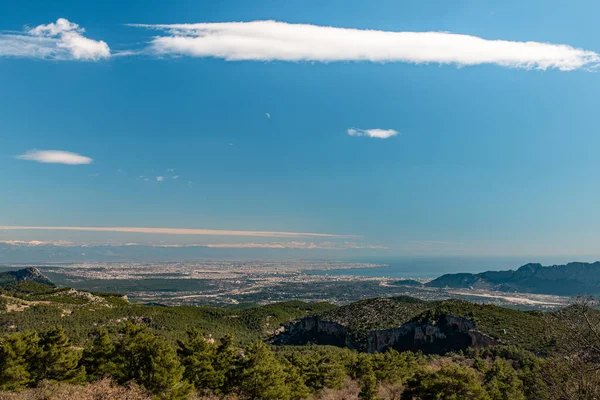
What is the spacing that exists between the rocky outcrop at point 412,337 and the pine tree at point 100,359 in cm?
6800

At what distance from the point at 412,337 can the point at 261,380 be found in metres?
65.8

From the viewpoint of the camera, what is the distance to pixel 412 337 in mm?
90125

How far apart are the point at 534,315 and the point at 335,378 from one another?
6988 cm

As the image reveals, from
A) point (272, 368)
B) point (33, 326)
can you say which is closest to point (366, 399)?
point (272, 368)

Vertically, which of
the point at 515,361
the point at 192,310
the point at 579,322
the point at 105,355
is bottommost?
the point at 192,310

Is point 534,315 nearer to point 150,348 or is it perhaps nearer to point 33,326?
point 150,348

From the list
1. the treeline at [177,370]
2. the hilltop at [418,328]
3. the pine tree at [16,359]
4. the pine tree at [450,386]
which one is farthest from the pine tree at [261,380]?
the hilltop at [418,328]

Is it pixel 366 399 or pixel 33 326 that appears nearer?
pixel 366 399

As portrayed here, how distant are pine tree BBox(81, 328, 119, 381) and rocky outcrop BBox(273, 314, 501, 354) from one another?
68003 mm

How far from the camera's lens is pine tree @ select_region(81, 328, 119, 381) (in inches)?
1357

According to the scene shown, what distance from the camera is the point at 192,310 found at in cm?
12800

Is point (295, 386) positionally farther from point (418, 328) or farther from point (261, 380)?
point (418, 328)

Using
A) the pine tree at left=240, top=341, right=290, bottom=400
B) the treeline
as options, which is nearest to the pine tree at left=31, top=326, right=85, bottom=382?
the treeline

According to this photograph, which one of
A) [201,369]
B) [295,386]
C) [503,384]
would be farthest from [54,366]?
[503,384]
